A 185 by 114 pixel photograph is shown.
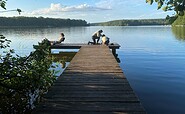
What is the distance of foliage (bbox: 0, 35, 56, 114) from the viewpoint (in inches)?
218

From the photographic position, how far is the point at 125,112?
489 cm

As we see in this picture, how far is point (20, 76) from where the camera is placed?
18.4 ft

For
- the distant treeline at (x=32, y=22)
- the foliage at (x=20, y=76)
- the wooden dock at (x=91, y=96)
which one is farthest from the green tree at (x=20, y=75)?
the distant treeline at (x=32, y=22)

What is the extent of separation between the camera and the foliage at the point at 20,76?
5.54 metres

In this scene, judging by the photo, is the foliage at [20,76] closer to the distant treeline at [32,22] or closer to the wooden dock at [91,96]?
the wooden dock at [91,96]

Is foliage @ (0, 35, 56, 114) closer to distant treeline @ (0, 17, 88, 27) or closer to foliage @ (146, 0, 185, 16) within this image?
foliage @ (146, 0, 185, 16)

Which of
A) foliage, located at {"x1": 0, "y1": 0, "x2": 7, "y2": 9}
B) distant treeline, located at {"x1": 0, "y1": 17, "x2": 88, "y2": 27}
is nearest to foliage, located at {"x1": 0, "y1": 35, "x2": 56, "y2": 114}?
foliage, located at {"x1": 0, "y1": 0, "x2": 7, "y2": 9}

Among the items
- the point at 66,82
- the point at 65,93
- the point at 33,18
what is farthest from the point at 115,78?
the point at 33,18

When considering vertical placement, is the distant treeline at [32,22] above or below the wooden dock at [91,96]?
above

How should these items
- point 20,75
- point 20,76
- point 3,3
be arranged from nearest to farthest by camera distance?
point 3,3, point 20,76, point 20,75

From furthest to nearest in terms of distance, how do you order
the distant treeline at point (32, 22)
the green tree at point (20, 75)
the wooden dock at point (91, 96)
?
the distant treeline at point (32, 22) → the green tree at point (20, 75) → the wooden dock at point (91, 96)

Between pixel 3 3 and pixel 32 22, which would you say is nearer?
pixel 3 3

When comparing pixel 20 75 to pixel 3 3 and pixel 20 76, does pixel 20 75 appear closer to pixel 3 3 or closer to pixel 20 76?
pixel 20 76

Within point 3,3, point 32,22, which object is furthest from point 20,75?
point 32,22
